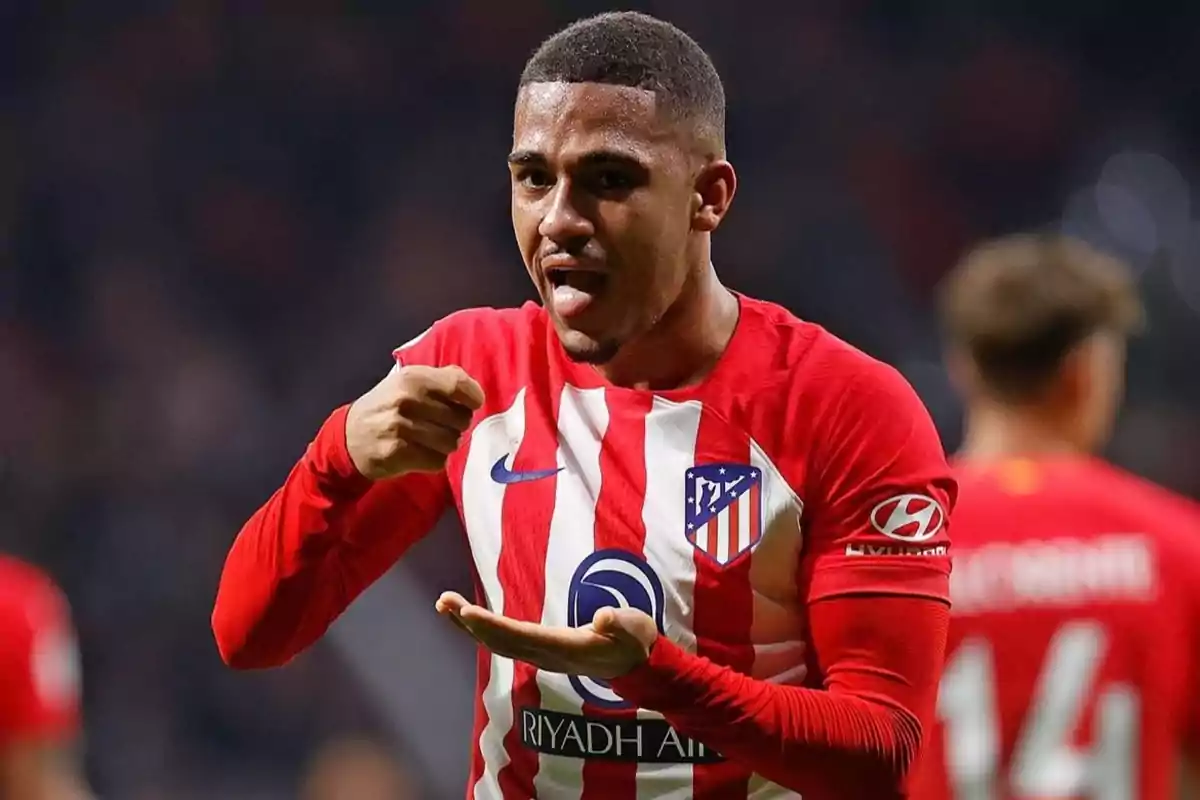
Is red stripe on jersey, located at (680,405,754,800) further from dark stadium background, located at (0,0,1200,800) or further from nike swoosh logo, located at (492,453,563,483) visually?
dark stadium background, located at (0,0,1200,800)

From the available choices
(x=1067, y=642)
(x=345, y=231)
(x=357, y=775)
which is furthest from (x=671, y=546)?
(x=345, y=231)

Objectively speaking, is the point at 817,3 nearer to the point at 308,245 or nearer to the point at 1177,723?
the point at 308,245

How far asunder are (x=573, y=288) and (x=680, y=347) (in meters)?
0.21

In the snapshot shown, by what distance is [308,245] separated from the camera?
25.7 feet

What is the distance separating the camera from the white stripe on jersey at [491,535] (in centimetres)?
225

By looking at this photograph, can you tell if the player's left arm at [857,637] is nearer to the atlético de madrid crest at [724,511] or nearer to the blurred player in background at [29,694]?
the atlético de madrid crest at [724,511]

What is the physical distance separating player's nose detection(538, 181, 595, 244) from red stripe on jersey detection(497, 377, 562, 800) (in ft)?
0.93

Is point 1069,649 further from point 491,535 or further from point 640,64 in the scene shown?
point 640,64

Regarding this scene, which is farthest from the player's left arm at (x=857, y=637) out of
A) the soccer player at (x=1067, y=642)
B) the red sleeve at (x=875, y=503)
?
the soccer player at (x=1067, y=642)

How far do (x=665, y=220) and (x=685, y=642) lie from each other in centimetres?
50

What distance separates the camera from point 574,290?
2105 mm

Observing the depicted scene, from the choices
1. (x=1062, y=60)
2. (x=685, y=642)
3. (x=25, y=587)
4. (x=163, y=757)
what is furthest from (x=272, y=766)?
(x=1062, y=60)

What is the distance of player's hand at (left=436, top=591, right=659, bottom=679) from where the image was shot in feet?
6.00

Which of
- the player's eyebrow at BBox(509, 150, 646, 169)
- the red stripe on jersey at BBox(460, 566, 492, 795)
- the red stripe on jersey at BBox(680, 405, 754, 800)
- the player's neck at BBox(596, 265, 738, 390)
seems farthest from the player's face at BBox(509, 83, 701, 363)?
the red stripe on jersey at BBox(460, 566, 492, 795)
